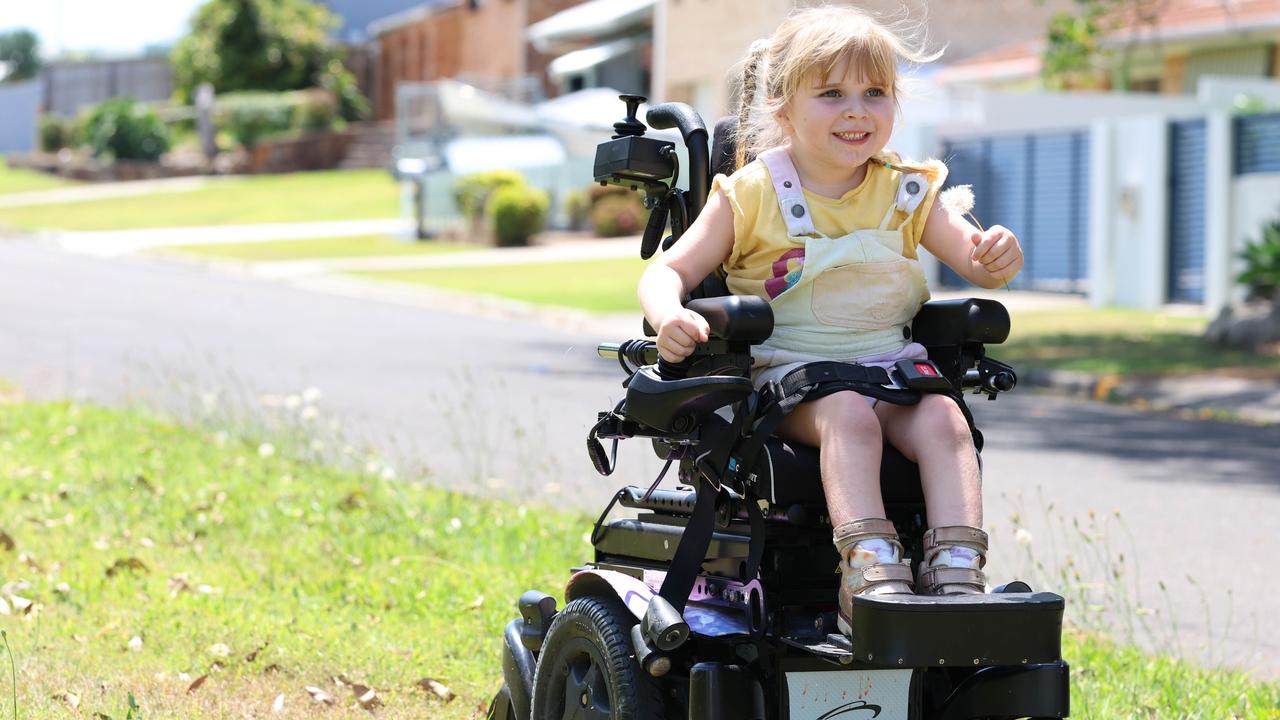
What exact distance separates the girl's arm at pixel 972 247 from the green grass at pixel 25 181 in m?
43.8

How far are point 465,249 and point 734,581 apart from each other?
26106mm

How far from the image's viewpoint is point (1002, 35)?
33.4 meters

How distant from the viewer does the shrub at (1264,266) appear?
1575 cm

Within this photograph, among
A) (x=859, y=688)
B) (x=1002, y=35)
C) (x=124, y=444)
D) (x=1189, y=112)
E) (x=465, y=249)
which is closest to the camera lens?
(x=859, y=688)


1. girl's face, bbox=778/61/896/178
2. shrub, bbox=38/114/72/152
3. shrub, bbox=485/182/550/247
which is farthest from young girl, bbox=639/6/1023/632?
shrub, bbox=38/114/72/152

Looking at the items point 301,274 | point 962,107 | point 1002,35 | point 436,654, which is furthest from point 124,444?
point 1002,35

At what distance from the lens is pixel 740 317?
3133 mm

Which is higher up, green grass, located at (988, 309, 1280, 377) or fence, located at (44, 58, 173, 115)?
fence, located at (44, 58, 173, 115)

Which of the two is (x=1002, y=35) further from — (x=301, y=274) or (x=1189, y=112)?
(x=301, y=274)

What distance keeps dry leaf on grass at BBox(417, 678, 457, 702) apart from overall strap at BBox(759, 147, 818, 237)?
1.68m

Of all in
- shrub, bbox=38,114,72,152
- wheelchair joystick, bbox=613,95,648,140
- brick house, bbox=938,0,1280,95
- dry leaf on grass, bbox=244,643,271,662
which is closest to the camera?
wheelchair joystick, bbox=613,95,648,140

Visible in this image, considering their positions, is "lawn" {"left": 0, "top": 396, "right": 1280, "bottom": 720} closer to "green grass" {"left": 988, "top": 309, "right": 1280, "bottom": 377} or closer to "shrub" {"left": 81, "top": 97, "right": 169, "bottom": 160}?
"green grass" {"left": 988, "top": 309, "right": 1280, "bottom": 377}

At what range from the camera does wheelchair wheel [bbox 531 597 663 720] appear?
10.4 ft

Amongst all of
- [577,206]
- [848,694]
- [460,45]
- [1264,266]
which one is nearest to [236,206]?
[577,206]
